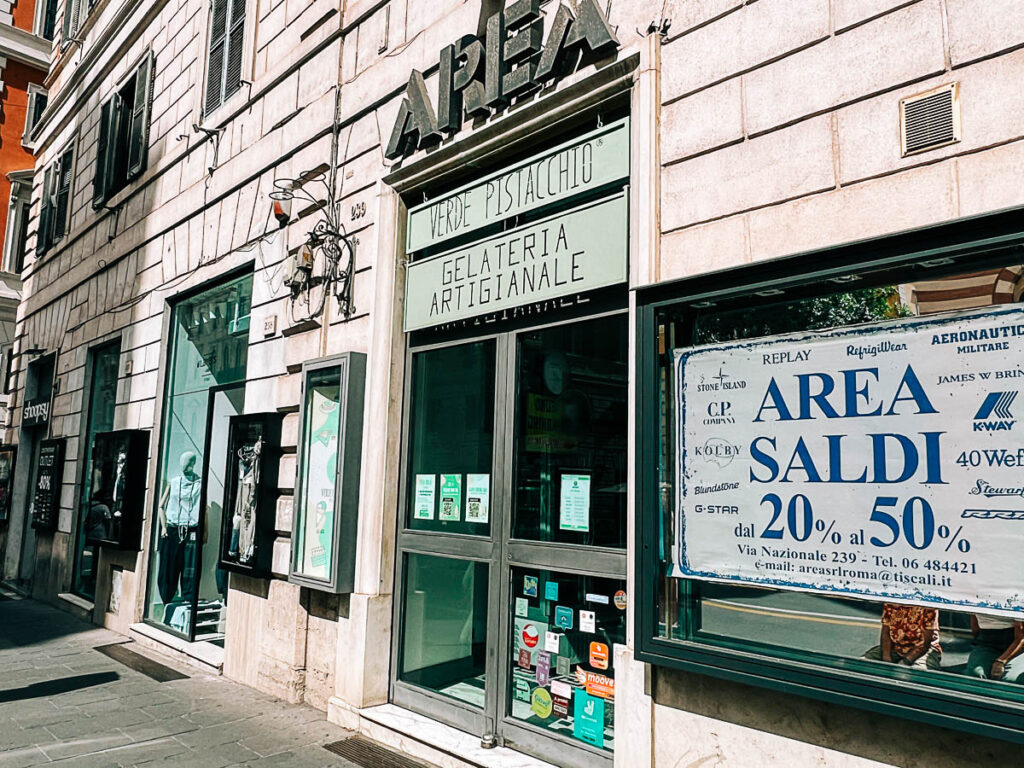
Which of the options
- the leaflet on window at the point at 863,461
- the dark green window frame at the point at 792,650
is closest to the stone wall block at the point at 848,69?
the dark green window frame at the point at 792,650

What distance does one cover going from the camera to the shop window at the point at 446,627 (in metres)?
5.40

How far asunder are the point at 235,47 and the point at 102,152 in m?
4.68

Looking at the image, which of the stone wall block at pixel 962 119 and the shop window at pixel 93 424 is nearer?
the stone wall block at pixel 962 119

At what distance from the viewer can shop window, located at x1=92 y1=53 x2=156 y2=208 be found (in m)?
11.3

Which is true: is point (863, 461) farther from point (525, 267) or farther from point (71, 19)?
point (71, 19)

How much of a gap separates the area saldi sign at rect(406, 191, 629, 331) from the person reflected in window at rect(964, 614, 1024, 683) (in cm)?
246

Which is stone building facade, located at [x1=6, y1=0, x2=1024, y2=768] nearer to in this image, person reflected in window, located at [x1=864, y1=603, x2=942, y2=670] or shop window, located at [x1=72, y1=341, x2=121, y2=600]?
person reflected in window, located at [x1=864, y1=603, x2=942, y2=670]

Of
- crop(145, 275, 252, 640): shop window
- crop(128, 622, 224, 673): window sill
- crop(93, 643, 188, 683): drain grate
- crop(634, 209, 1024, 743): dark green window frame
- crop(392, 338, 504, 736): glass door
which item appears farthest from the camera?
crop(145, 275, 252, 640): shop window

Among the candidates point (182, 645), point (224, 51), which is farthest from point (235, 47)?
point (182, 645)

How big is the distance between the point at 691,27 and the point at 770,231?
1.33 metres

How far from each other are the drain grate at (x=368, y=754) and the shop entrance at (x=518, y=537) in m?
0.38

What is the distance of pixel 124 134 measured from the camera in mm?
12039

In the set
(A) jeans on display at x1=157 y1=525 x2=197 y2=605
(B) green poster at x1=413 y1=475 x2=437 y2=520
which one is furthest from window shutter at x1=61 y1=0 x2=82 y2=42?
(B) green poster at x1=413 y1=475 x2=437 y2=520

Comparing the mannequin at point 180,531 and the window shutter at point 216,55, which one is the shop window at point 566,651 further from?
the window shutter at point 216,55
